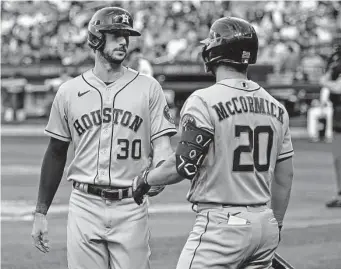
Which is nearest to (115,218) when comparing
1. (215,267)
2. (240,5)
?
(215,267)

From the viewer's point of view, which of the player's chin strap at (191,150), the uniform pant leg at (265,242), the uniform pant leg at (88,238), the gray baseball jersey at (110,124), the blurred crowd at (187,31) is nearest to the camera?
the player's chin strap at (191,150)

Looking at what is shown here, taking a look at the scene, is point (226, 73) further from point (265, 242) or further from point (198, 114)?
point (265, 242)

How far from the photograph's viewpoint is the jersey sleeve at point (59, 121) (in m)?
4.78

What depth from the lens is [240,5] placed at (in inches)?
1065

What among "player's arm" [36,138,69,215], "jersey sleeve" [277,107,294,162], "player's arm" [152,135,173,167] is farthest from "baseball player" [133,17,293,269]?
"player's arm" [36,138,69,215]

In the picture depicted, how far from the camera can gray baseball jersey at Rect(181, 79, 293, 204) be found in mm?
3738

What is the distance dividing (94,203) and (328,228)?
17.5 feet

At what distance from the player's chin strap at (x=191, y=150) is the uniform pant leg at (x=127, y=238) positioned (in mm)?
965

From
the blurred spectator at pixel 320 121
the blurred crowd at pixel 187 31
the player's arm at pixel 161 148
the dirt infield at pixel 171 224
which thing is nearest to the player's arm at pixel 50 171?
the player's arm at pixel 161 148

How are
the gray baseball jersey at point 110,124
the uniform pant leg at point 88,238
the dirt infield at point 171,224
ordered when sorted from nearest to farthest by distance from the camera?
the uniform pant leg at point 88,238 < the gray baseball jersey at point 110,124 < the dirt infield at point 171,224

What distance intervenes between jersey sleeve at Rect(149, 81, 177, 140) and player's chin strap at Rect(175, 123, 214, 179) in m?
1.04

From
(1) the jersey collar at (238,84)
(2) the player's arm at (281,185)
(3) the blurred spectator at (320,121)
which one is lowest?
(3) the blurred spectator at (320,121)

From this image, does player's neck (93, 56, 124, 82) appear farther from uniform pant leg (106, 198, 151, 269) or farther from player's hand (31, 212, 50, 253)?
player's hand (31, 212, 50, 253)

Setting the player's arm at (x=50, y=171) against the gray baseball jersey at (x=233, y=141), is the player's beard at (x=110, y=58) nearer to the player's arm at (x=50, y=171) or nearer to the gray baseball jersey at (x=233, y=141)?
the player's arm at (x=50, y=171)
